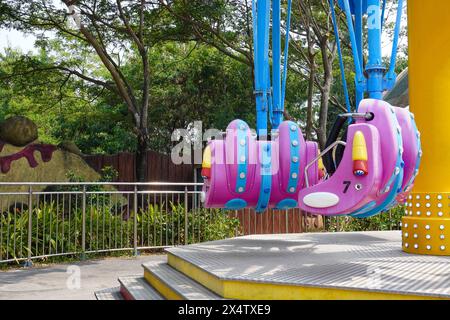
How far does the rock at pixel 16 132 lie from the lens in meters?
12.6

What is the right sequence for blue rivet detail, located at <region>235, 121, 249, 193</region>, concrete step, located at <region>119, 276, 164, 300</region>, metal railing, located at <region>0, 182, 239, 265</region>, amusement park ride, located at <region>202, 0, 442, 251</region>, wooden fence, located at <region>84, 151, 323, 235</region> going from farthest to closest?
1. wooden fence, located at <region>84, 151, 323, 235</region>
2. metal railing, located at <region>0, 182, 239, 265</region>
3. blue rivet detail, located at <region>235, 121, 249, 193</region>
4. concrete step, located at <region>119, 276, 164, 300</region>
5. amusement park ride, located at <region>202, 0, 442, 251</region>

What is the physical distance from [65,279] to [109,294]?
4.82ft

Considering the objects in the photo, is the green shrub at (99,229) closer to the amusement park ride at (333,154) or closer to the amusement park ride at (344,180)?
the amusement park ride at (344,180)

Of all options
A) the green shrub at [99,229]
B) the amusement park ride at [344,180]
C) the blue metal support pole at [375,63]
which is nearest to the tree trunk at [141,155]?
the green shrub at [99,229]

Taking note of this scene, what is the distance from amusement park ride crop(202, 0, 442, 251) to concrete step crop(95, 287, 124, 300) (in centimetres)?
149

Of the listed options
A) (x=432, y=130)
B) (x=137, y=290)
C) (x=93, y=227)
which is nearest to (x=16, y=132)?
(x=93, y=227)

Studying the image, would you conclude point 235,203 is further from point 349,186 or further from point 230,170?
point 349,186

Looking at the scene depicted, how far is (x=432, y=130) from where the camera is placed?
218 inches

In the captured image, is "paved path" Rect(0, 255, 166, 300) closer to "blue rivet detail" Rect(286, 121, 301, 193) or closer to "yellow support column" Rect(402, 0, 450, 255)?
"blue rivet detail" Rect(286, 121, 301, 193)

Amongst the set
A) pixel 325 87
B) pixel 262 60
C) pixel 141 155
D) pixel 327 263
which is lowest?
pixel 327 263

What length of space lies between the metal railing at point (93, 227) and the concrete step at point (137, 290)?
271cm

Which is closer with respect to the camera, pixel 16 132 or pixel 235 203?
pixel 235 203

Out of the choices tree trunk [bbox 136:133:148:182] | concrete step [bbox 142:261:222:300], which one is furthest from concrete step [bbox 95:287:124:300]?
tree trunk [bbox 136:133:148:182]

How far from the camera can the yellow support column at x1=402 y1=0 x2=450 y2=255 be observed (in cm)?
545
